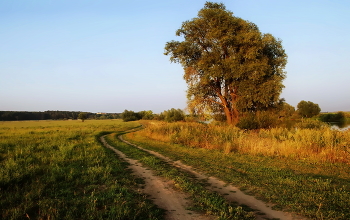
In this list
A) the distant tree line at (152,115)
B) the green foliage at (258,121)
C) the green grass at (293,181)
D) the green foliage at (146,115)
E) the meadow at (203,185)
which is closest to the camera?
the meadow at (203,185)

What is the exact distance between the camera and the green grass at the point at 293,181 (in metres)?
4.83

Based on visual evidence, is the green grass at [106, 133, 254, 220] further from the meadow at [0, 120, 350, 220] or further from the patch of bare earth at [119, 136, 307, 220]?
the patch of bare earth at [119, 136, 307, 220]

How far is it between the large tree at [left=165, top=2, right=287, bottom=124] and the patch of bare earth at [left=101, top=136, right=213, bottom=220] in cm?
1600

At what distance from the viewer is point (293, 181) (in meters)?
6.67

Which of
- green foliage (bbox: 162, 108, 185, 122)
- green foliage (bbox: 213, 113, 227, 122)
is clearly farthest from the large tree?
green foliage (bbox: 162, 108, 185, 122)

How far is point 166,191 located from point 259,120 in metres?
16.3

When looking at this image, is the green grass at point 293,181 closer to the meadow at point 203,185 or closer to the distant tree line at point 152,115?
the meadow at point 203,185

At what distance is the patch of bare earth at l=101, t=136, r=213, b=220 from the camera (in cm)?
449

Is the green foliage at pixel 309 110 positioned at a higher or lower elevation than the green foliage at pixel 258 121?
higher

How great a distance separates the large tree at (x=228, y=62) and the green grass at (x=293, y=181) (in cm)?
1127

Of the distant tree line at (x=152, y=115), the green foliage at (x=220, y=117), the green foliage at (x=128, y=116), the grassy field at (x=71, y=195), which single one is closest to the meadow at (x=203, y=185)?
the grassy field at (x=71, y=195)

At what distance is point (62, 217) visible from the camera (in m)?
4.32

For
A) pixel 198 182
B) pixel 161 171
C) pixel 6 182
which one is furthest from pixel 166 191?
pixel 6 182

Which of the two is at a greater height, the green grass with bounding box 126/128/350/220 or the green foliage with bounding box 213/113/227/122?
the green foliage with bounding box 213/113/227/122
